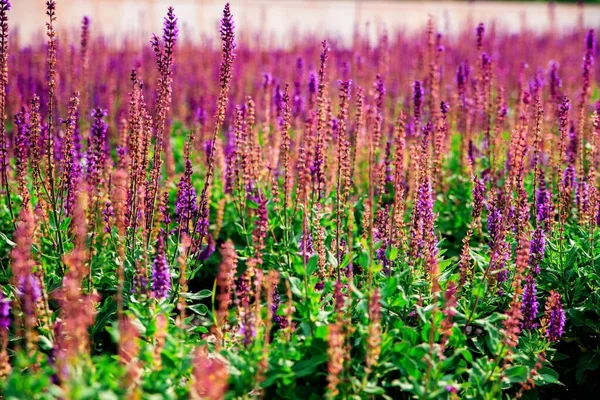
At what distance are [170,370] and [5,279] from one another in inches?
62.8

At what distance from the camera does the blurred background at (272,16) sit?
14633mm

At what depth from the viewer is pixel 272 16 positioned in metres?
19.3

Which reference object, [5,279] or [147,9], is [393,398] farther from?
[147,9]

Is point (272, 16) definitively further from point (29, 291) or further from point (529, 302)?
point (29, 291)

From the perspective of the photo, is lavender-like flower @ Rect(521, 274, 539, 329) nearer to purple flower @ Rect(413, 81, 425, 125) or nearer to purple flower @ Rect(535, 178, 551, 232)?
purple flower @ Rect(535, 178, 551, 232)

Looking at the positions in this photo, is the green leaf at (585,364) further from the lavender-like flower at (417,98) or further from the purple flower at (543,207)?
the lavender-like flower at (417,98)

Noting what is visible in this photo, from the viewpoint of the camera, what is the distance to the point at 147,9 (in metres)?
16.8

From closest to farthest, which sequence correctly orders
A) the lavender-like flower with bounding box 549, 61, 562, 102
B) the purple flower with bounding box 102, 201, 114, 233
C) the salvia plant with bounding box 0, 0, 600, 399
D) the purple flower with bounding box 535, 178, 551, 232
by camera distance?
the salvia plant with bounding box 0, 0, 600, 399
the purple flower with bounding box 102, 201, 114, 233
the purple flower with bounding box 535, 178, 551, 232
the lavender-like flower with bounding box 549, 61, 562, 102

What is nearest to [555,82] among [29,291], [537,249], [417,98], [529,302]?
[417,98]

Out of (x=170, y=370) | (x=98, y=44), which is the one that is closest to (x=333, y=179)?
(x=170, y=370)

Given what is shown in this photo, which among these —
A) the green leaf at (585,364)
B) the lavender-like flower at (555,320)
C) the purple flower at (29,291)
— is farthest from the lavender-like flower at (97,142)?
the green leaf at (585,364)

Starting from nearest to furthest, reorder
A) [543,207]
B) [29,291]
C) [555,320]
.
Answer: [29,291]
[555,320]
[543,207]

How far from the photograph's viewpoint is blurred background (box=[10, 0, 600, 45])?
1463 cm

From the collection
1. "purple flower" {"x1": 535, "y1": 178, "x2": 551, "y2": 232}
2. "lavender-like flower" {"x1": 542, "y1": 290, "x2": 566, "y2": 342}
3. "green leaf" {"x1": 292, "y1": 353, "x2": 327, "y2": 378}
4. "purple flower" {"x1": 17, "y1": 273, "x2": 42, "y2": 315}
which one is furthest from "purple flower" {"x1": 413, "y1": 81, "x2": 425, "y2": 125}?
"purple flower" {"x1": 17, "y1": 273, "x2": 42, "y2": 315}
